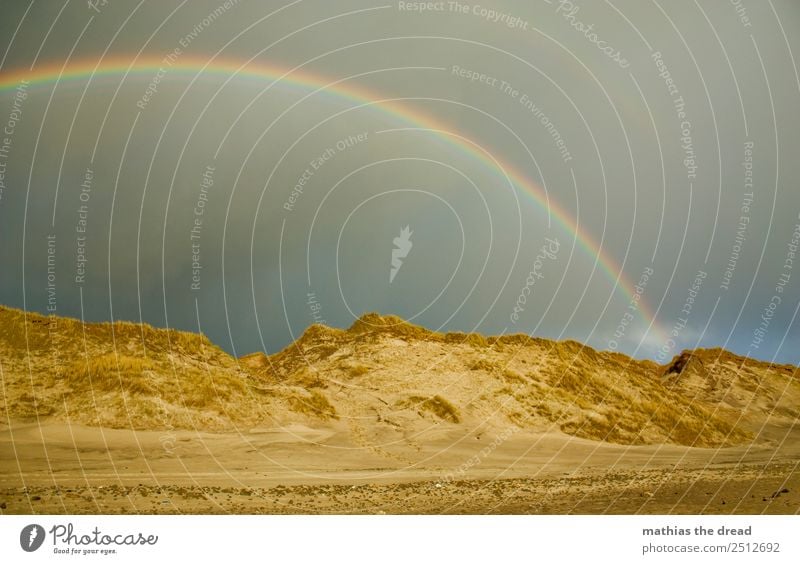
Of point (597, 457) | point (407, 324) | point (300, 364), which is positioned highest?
point (407, 324)

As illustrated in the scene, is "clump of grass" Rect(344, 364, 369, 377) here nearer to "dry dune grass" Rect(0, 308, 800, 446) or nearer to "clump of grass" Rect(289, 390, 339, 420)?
"dry dune grass" Rect(0, 308, 800, 446)

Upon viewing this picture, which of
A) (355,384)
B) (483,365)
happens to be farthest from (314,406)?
(483,365)

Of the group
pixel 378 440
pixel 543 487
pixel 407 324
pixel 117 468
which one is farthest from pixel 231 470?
pixel 407 324

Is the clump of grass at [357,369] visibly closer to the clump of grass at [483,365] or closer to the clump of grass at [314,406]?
the clump of grass at [314,406]

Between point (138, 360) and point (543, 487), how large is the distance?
25.6 meters

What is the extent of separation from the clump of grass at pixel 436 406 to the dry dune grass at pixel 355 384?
0.11m

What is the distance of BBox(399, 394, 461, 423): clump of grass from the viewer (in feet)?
136

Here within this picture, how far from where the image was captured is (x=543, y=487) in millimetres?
26078

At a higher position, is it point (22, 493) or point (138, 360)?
point (138, 360)

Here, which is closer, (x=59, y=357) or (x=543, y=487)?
(x=543, y=487)

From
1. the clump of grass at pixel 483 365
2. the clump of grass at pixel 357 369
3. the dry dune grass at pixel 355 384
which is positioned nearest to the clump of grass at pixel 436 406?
the dry dune grass at pixel 355 384

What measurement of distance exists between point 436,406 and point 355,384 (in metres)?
6.45
